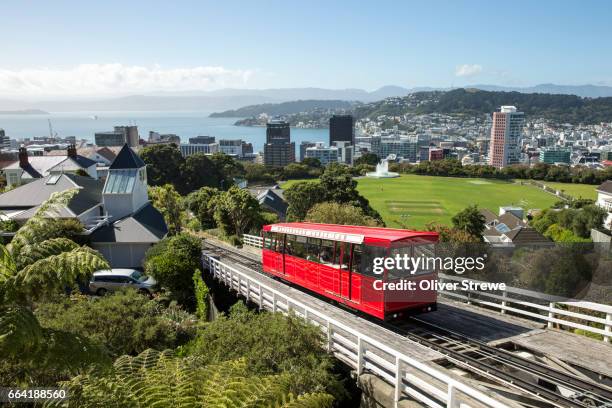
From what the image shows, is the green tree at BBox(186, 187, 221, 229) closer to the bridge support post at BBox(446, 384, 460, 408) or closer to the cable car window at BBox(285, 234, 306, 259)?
the cable car window at BBox(285, 234, 306, 259)

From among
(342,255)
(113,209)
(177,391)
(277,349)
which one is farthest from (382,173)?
(177,391)

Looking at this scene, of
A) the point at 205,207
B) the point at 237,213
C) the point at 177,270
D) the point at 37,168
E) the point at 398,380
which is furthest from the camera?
the point at 37,168

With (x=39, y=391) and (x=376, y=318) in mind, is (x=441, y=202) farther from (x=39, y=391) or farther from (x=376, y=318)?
(x=39, y=391)

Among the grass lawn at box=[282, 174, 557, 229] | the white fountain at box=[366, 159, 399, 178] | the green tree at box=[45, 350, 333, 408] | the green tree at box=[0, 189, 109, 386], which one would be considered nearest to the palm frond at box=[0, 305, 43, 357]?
the green tree at box=[0, 189, 109, 386]

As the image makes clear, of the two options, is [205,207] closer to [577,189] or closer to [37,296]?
[37,296]

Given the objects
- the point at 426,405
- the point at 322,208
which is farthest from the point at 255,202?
the point at 426,405

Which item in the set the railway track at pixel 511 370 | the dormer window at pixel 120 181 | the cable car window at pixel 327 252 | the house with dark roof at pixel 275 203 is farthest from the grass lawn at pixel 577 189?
the railway track at pixel 511 370
